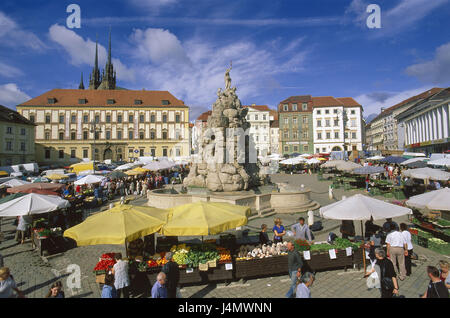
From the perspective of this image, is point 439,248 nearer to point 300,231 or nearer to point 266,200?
point 300,231

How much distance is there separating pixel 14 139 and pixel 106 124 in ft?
58.0

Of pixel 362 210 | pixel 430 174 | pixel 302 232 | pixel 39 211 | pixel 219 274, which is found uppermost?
pixel 430 174

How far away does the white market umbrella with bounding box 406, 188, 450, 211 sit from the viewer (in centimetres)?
820

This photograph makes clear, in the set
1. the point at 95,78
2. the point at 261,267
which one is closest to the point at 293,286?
the point at 261,267

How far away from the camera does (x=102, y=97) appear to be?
61.0m

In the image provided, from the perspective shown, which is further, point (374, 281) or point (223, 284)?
point (223, 284)

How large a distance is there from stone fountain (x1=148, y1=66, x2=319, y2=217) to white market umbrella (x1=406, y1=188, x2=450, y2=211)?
5561 millimetres

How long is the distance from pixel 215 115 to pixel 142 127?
164 ft

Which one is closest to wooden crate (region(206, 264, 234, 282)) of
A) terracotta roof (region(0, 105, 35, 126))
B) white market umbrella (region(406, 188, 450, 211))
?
white market umbrella (region(406, 188, 450, 211))

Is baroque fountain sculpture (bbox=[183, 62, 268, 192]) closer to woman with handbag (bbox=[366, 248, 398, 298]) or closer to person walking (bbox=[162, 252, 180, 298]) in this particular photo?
person walking (bbox=[162, 252, 180, 298])

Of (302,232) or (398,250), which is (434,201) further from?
(302,232)

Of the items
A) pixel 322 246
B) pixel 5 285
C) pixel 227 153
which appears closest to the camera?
pixel 5 285

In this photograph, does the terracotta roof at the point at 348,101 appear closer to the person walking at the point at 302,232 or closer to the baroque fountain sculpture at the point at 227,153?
the baroque fountain sculpture at the point at 227,153

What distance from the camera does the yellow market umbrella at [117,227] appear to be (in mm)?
5527
